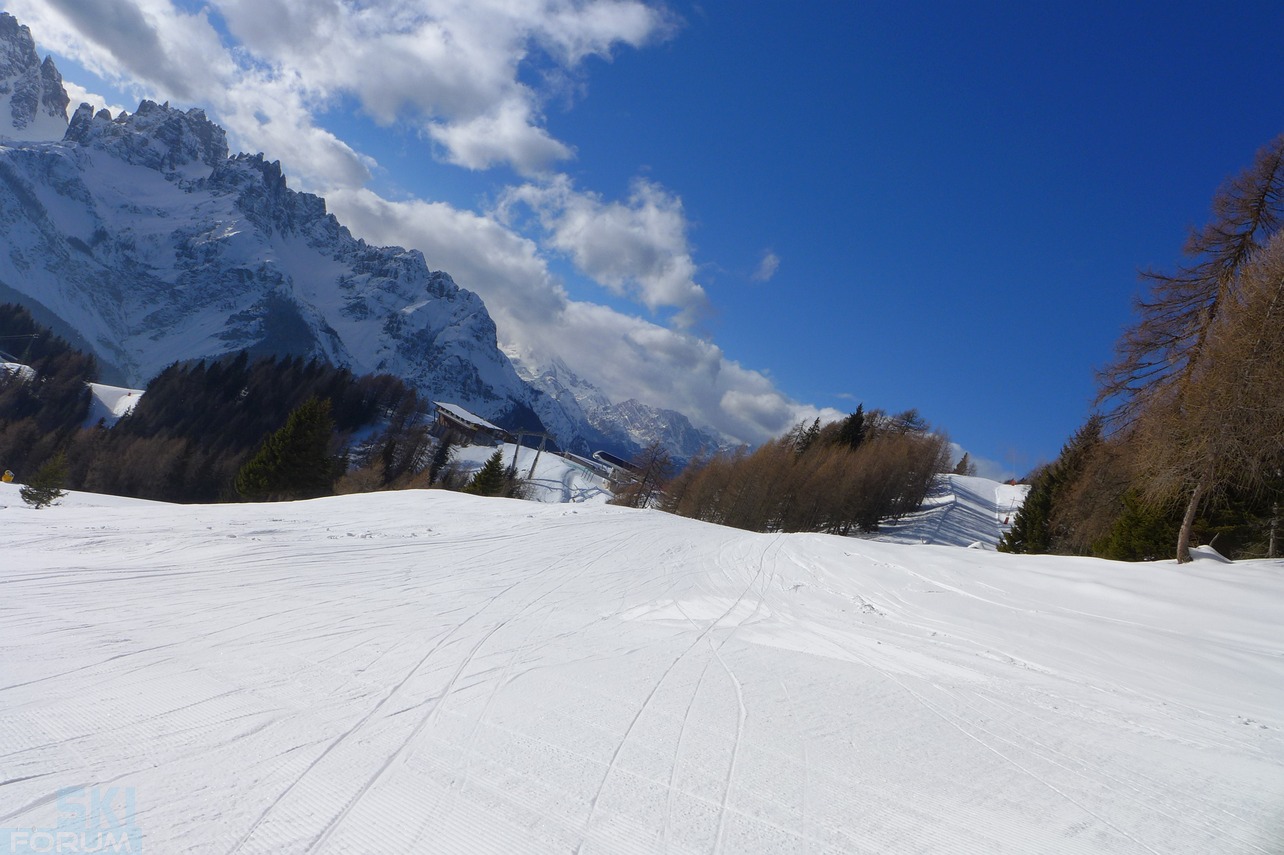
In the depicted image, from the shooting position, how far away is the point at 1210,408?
12.5 meters

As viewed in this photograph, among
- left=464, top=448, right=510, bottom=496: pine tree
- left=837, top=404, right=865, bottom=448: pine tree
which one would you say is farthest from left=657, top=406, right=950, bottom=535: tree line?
left=464, top=448, right=510, bottom=496: pine tree

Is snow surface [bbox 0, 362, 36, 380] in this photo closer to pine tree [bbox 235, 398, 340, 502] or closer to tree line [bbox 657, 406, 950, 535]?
pine tree [bbox 235, 398, 340, 502]

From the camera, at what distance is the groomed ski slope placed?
3.26 meters

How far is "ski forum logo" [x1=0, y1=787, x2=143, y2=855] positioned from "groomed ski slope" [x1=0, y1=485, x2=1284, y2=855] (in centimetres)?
6

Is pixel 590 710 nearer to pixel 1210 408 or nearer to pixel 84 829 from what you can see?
pixel 84 829

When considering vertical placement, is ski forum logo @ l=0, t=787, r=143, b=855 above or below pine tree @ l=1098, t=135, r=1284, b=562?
below

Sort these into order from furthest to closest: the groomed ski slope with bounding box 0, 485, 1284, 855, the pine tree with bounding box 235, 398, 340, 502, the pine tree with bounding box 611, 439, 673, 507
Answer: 1. the pine tree with bounding box 611, 439, 673, 507
2. the pine tree with bounding box 235, 398, 340, 502
3. the groomed ski slope with bounding box 0, 485, 1284, 855

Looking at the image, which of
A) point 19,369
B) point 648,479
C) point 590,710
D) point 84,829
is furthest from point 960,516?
point 19,369

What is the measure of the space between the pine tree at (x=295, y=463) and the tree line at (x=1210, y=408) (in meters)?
38.6

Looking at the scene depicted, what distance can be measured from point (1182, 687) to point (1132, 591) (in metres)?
5.54

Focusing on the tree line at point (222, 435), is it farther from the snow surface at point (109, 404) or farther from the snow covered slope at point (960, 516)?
the snow covered slope at point (960, 516)

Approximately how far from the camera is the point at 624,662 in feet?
19.8

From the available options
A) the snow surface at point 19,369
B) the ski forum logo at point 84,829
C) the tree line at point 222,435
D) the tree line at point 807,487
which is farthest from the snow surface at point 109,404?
the ski forum logo at point 84,829

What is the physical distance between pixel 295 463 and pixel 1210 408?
40.1 meters
